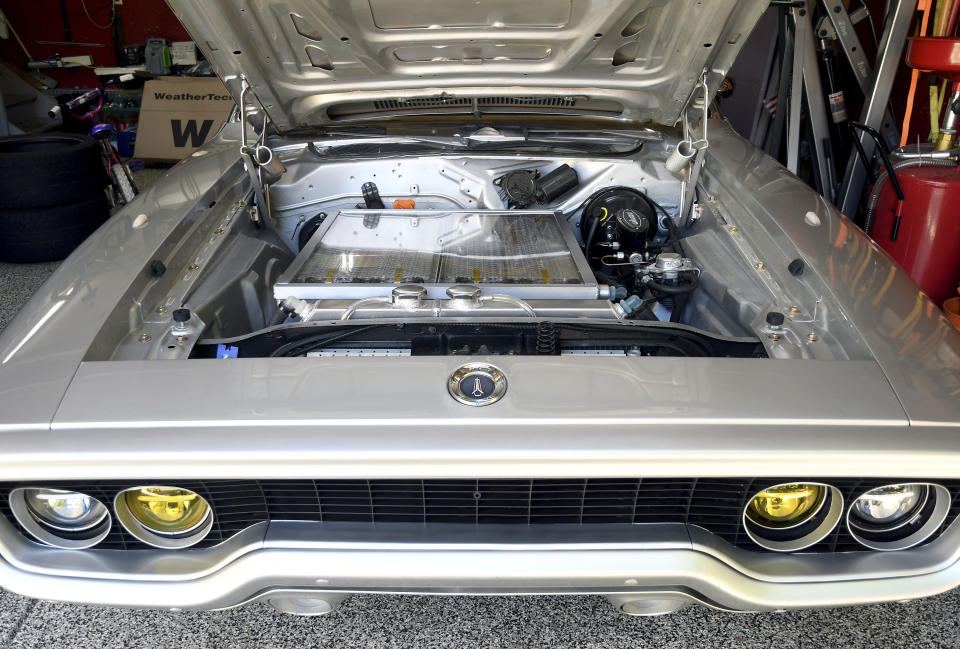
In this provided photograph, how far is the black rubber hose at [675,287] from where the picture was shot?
1.33 m

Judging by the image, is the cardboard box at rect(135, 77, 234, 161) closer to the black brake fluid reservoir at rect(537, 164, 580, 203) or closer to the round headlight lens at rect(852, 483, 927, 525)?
the black brake fluid reservoir at rect(537, 164, 580, 203)

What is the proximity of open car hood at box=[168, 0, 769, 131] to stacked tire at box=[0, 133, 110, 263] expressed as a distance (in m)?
1.79

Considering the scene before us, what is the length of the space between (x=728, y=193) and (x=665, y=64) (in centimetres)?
33

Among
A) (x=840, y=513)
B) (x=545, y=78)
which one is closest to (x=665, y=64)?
(x=545, y=78)

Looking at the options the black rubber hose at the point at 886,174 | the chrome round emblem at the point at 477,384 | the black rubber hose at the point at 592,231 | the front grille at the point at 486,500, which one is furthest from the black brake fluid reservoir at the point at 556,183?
the black rubber hose at the point at 886,174

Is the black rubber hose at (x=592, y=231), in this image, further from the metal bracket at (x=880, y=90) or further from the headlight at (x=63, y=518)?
the metal bracket at (x=880, y=90)

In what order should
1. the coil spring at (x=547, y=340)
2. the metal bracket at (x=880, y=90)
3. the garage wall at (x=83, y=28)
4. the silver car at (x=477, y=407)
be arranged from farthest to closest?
1. the garage wall at (x=83, y=28)
2. the metal bracket at (x=880, y=90)
3. the coil spring at (x=547, y=340)
4. the silver car at (x=477, y=407)

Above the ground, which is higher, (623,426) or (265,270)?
(623,426)

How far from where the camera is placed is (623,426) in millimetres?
852

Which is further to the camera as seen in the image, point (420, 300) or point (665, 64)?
point (665, 64)

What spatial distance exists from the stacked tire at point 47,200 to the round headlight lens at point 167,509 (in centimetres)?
255

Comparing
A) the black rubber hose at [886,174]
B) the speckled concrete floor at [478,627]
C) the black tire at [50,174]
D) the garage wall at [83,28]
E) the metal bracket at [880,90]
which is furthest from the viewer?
the garage wall at [83,28]

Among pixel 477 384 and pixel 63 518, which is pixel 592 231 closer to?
pixel 477 384

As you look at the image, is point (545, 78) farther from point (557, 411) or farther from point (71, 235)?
point (71, 235)
